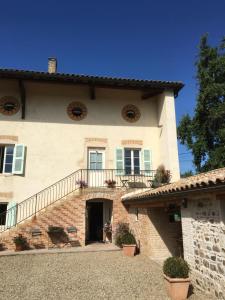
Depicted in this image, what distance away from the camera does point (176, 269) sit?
5188 mm

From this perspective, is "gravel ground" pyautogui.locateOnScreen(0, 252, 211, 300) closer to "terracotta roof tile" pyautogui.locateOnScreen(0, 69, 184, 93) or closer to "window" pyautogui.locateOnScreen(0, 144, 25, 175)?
"window" pyautogui.locateOnScreen(0, 144, 25, 175)

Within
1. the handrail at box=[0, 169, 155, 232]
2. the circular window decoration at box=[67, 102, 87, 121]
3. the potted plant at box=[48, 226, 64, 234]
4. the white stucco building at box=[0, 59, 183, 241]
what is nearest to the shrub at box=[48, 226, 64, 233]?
the potted plant at box=[48, 226, 64, 234]

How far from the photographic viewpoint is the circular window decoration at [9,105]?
1273 cm

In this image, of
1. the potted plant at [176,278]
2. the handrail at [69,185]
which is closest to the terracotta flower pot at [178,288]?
the potted plant at [176,278]

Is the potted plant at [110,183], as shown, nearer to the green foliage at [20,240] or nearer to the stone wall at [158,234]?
the stone wall at [158,234]

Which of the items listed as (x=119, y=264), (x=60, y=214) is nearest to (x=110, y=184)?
(x=60, y=214)

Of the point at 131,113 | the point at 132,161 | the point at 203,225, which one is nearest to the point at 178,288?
the point at 203,225

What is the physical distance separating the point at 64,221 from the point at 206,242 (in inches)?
266

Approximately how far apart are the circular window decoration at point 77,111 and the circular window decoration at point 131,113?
213 centimetres

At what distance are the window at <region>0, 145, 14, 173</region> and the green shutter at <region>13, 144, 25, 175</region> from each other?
46cm

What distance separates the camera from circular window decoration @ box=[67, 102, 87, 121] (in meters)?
13.3

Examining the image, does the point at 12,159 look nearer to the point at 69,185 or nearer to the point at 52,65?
the point at 69,185

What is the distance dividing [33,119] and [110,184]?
5.06m

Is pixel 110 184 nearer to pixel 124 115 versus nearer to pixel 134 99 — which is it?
pixel 124 115
